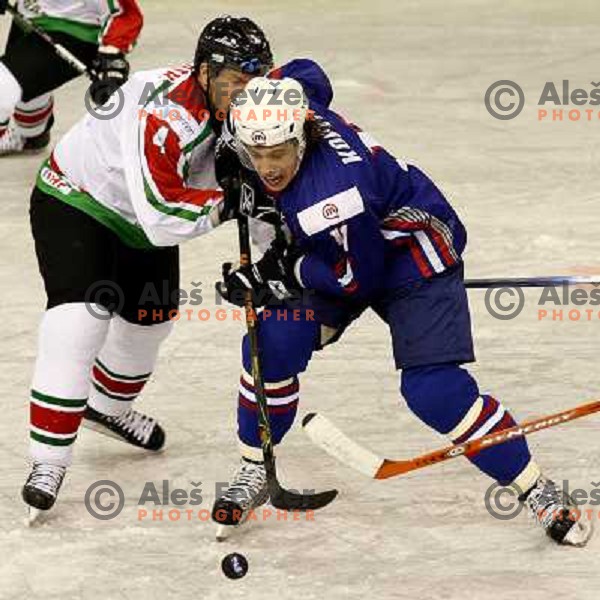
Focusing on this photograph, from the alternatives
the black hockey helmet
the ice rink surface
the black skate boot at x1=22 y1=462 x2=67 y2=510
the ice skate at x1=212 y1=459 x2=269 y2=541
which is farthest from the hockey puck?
the black hockey helmet

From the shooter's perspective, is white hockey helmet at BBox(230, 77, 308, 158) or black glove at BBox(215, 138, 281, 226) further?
black glove at BBox(215, 138, 281, 226)

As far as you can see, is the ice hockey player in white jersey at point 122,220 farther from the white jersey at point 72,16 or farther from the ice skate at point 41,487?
the white jersey at point 72,16

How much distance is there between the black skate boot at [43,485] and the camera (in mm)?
3785

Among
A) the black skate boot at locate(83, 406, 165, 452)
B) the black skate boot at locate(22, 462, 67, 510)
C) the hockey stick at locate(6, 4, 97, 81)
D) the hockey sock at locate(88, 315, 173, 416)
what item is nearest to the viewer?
the black skate boot at locate(22, 462, 67, 510)

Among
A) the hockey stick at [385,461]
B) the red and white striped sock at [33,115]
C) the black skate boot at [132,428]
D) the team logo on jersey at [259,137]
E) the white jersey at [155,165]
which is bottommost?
the red and white striped sock at [33,115]

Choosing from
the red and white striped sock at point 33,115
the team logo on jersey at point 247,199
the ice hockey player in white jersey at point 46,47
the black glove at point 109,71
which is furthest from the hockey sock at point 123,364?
the red and white striped sock at point 33,115

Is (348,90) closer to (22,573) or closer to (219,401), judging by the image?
(219,401)

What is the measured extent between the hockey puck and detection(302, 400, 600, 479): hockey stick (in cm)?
27

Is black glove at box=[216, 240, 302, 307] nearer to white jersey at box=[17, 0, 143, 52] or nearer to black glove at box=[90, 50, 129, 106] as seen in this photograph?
black glove at box=[90, 50, 129, 106]

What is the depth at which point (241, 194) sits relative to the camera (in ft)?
11.9

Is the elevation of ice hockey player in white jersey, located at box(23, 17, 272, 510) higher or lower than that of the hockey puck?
higher

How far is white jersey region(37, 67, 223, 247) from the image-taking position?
3.64m

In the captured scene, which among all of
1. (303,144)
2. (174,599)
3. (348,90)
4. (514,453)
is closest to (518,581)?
(514,453)

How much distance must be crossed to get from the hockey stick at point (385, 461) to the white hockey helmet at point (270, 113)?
547 millimetres
